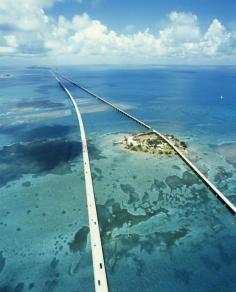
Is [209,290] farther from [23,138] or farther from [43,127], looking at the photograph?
[43,127]

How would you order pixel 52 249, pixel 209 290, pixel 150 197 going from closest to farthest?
1. pixel 209 290
2. pixel 52 249
3. pixel 150 197

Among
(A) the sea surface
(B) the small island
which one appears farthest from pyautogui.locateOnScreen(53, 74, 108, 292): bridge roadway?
(B) the small island

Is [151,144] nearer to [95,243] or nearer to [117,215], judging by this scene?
[117,215]

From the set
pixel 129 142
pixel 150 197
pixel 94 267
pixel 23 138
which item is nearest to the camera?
pixel 94 267

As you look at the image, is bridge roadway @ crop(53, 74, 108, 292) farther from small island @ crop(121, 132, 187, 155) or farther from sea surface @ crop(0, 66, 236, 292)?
small island @ crop(121, 132, 187, 155)

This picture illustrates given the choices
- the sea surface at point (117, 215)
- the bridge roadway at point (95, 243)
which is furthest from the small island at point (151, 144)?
the bridge roadway at point (95, 243)

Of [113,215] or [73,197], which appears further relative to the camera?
[73,197]

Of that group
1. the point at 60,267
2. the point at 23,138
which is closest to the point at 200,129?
the point at 23,138

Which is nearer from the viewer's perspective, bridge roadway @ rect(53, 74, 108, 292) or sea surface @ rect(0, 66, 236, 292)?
bridge roadway @ rect(53, 74, 108, 292)
